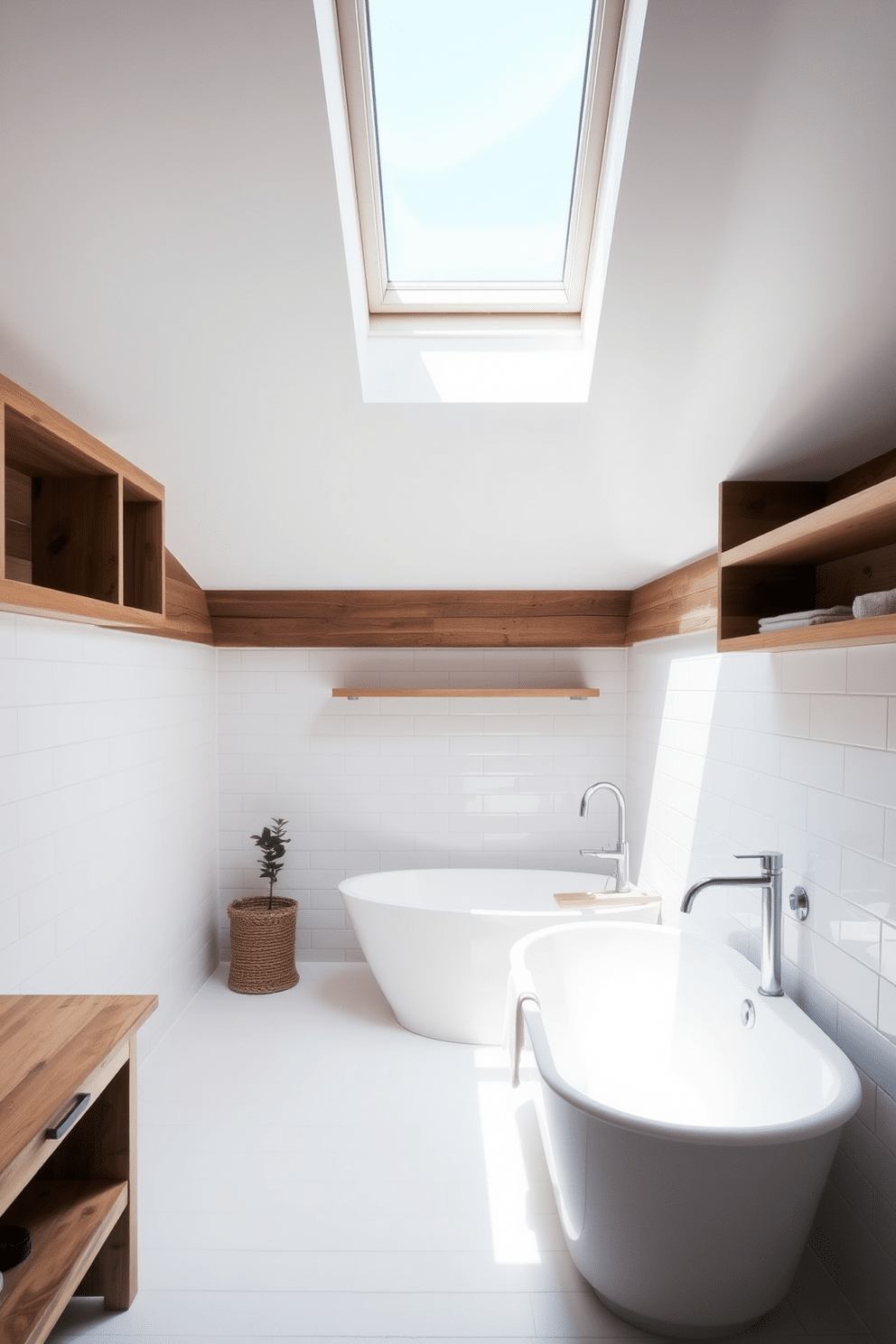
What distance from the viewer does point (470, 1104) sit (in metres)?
3.03

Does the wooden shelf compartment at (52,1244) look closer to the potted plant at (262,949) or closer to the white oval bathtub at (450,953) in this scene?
the white oval bathtub at (450,953)

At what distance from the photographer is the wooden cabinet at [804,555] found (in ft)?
5.90

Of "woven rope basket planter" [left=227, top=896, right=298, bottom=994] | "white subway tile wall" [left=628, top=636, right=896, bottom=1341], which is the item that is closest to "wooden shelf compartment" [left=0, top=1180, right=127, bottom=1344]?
"white subway tile wall" [left=628, top=636, right=896, bottom=1341]

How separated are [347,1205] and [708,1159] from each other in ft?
4.07

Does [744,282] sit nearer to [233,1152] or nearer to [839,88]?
[839,88]

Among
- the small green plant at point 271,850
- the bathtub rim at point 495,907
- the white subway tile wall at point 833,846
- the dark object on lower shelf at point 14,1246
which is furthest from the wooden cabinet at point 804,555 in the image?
the small green plant at point 271,850

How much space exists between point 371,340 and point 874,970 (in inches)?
85.9

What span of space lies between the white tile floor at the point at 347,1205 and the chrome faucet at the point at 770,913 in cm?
70

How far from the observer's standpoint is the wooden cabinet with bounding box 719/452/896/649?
1797 mm

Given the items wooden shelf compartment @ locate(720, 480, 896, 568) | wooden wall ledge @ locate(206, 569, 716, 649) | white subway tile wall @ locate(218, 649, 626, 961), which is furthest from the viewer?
white subway tile wall @ locate(218, 649, 626, 961)

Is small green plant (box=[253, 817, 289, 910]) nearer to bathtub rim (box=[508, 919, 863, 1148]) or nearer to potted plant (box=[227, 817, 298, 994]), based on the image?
potted plant (box=[227, 817, 298, 994])

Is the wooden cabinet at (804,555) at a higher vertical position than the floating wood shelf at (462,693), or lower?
higher

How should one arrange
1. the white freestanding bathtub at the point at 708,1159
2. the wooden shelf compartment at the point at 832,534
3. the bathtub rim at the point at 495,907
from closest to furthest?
the wooden shelf compartment at the point at 832,534 < the white freestanding bathtub at the point at 708,1159 < the bathtub rim at the point at 495,907

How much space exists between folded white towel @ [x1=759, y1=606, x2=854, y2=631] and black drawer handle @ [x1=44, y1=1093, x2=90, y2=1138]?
185 cm
